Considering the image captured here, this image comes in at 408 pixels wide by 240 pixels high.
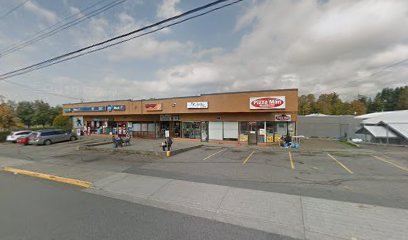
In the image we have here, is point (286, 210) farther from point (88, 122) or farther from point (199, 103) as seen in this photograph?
point (88, 122)

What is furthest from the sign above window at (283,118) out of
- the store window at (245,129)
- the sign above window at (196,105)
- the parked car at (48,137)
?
the parked car at (48,137)

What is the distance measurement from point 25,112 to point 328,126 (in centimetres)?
9468

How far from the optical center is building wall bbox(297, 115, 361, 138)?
31672mm

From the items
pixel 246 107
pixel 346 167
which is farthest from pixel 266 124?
pixel 346 167

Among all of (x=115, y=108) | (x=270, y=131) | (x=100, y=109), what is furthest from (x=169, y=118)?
(x=270, y=131)

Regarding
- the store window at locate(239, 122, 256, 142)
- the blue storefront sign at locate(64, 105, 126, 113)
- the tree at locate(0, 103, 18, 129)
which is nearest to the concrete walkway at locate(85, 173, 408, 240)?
the store window at locate(239, 122, 256, 142)

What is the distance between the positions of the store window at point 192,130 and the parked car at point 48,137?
52.8 feet

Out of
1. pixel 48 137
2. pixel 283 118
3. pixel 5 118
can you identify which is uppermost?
pixel 5 118

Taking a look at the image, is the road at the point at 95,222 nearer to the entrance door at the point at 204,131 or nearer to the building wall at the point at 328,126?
the entrance door at the point at 204,131

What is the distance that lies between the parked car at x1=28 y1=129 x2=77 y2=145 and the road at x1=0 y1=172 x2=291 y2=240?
2023 cm

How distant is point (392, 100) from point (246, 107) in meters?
113

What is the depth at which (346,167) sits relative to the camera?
32.4ft

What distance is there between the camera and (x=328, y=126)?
32.4m

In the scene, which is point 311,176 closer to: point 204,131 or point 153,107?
point 204,131
